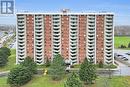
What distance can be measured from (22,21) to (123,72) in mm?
16784

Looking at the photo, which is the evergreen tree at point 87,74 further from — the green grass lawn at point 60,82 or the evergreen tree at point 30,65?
the evergreen tree at point 30,65

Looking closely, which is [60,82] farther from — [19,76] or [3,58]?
[3,58]

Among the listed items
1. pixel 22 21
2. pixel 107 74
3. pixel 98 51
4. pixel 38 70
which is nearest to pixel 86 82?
pixel 107 74

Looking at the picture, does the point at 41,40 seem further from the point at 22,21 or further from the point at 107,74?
the point at 107,74

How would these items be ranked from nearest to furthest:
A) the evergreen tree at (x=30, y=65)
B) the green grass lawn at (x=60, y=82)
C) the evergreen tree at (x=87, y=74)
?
the green grass lawn at (x=60, y=82), the evergreen tree at (x=87, y=74), the evergreen tree at (x=30, y=65)

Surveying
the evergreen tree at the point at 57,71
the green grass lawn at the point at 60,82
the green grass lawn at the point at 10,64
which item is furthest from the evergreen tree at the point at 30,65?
the green grass lawn at the point at 10,64

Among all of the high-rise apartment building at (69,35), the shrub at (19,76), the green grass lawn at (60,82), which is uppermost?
the high-rise apartment building at (69,35)

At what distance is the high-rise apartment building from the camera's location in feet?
187

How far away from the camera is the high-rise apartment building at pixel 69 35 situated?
57.0 m

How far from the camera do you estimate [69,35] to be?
57156mm

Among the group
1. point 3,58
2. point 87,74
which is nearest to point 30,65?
point 3,58

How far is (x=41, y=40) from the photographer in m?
57.4

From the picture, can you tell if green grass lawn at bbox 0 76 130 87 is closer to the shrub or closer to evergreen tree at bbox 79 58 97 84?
the shrub

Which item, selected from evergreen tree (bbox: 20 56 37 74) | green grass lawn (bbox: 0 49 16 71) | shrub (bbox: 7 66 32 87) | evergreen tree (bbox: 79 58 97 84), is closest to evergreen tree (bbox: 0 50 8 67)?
green grass lawn (bbox: 0 49 16 71)
